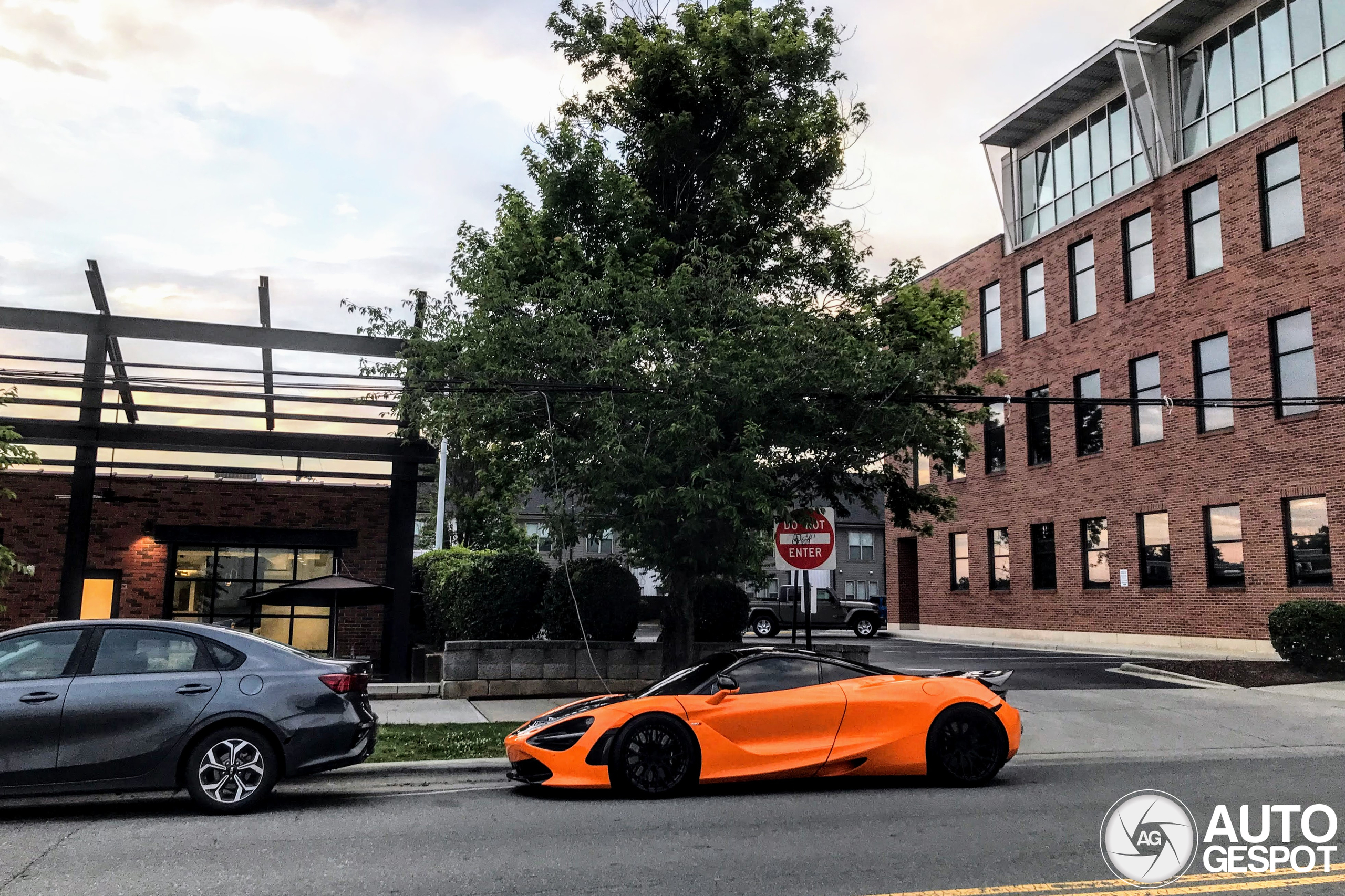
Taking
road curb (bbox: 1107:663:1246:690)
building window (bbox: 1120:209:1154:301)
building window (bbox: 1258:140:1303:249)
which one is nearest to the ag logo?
road curb (bbox: 1107:663:1246:690)

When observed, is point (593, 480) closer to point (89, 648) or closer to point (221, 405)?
point (89, 648)

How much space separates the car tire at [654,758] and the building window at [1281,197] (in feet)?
71.0

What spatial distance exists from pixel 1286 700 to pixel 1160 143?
1763 centimetres

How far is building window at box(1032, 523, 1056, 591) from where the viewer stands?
31.2 metres

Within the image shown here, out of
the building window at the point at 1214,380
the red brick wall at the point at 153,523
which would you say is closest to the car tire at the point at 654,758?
the red brick wall at the point at 153,523

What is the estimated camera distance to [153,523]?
19609 millimetres

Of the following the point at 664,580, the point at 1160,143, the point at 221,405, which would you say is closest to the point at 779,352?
the point at 664,580

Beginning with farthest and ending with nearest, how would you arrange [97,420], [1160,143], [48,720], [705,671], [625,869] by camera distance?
[1160,143] < [97,420] < [705,671] < [48,720] < [625,869]

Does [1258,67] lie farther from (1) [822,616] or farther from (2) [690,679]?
(2) [690,679]

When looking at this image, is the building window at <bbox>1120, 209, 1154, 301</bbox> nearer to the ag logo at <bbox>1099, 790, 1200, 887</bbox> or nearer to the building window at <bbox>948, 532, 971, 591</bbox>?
the building window at <bbox>948, 532, 971, 591</bbox>

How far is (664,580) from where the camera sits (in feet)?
50.1

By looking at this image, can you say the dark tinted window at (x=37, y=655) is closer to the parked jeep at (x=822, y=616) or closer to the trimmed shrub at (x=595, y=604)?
the trimmed shrub at (x=595, y=604)

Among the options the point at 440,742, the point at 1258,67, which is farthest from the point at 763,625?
the point at 440,742

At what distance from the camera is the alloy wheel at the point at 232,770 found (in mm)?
7605
